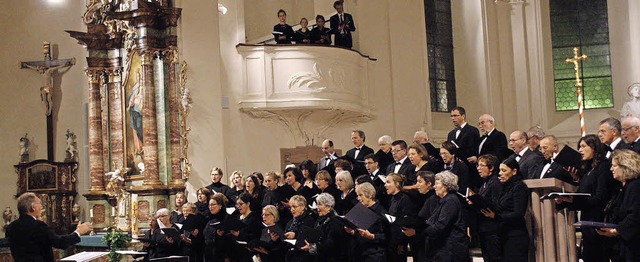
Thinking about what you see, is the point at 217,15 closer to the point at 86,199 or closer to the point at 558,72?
the point at 86,199

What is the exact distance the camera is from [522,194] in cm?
916

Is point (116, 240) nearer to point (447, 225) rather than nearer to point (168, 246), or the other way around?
point (168, 246)

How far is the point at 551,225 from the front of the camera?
9.11 metres

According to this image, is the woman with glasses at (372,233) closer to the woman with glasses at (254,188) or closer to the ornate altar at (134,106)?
the woman with glasses at (254,188)

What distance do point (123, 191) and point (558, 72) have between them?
9.47 m

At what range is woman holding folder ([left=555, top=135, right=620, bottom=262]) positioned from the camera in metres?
8.22

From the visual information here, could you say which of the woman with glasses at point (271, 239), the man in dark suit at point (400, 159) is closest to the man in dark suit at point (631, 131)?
the man in dark suit at point (400, 159)

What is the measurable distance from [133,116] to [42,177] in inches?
127

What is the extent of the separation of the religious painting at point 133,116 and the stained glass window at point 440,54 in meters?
6.32

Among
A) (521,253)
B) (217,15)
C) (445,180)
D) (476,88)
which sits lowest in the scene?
(521,253)

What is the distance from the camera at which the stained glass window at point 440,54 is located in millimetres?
21359

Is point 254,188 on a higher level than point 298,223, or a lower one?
higher

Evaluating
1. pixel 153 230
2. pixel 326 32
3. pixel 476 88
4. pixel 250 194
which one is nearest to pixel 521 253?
pixel 250 194

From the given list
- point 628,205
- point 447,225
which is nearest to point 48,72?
point 447,225
